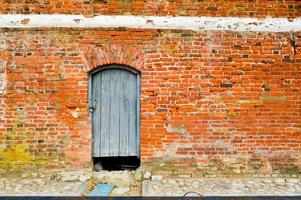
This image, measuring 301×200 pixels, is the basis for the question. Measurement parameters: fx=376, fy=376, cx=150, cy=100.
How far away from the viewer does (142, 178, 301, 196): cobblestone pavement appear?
6508 mm

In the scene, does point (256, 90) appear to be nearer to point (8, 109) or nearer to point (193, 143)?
point (193, 143)

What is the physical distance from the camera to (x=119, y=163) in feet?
26.5

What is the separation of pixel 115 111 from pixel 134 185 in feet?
5.05

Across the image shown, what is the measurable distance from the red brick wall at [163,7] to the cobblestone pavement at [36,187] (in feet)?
10.9

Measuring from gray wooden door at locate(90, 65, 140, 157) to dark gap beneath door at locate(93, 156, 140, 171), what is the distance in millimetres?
351

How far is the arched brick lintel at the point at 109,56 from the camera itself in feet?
24.4

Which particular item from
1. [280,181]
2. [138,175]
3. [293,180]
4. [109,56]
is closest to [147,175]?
[138,175]

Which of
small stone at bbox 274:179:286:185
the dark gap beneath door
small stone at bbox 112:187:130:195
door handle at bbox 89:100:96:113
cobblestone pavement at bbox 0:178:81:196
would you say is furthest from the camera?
the dark gap beneath door

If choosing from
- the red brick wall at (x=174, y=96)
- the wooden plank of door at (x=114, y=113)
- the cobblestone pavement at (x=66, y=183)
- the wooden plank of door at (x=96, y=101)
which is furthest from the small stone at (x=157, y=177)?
the wooden plank of door at (x=96, y=101)

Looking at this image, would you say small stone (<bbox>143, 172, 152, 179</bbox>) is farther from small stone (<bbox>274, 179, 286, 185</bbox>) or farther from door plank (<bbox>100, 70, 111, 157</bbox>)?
small stone (<bbox>274, 179, 286, 185</bbox>)

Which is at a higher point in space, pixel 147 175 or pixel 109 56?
pixel 109 56

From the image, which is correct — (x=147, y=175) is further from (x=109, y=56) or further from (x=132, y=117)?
(x=109, y=56)

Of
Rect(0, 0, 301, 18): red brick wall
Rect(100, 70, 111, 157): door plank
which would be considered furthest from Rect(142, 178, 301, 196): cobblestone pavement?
Rect(0, 0, 301, 18): red brick wall

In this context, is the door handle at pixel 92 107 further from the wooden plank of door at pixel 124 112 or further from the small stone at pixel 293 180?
the small stone at pixel 293 180
